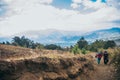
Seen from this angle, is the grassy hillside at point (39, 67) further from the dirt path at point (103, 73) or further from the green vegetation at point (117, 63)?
the green vegetation at point (117, 63)

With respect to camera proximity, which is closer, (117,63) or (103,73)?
(117,63)

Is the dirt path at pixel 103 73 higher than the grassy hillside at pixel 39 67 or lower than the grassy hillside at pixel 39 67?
lower

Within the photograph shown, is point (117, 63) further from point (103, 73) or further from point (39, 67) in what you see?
point (39, 67)

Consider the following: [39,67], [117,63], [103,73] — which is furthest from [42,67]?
[103,73]

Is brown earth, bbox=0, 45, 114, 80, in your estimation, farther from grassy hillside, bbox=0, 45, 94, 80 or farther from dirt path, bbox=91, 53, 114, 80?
dirt path, bbox=91, 53, 114, 80

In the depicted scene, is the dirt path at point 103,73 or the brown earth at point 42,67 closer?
the brown earth at point 42,67

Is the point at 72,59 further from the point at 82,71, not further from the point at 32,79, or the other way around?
the point at 32,79

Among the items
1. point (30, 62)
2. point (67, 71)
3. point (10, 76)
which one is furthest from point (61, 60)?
point (10, 76)

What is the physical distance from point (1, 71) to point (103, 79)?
13825 millimetres

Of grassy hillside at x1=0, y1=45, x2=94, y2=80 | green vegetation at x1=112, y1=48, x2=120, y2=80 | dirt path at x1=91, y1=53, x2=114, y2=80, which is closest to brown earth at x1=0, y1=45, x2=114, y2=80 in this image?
grassy hillside at x1=0, y1=45, x2=94, y2=80

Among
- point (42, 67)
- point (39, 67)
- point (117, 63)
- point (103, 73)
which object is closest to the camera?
point (39, 67)

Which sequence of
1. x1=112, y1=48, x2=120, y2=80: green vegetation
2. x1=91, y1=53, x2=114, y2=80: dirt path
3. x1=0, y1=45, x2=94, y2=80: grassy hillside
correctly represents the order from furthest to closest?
x1=91, y1=53, x2=114, y2=80: dirt path, x1=112, y1=48, x2=120, y2=80: green vegetation, x1=0, y1=45, x2=94, y2=80: grassy hillside

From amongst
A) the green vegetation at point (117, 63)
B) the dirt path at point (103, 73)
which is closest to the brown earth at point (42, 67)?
the dirt path at point (103, 73)

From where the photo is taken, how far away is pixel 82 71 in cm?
3550
